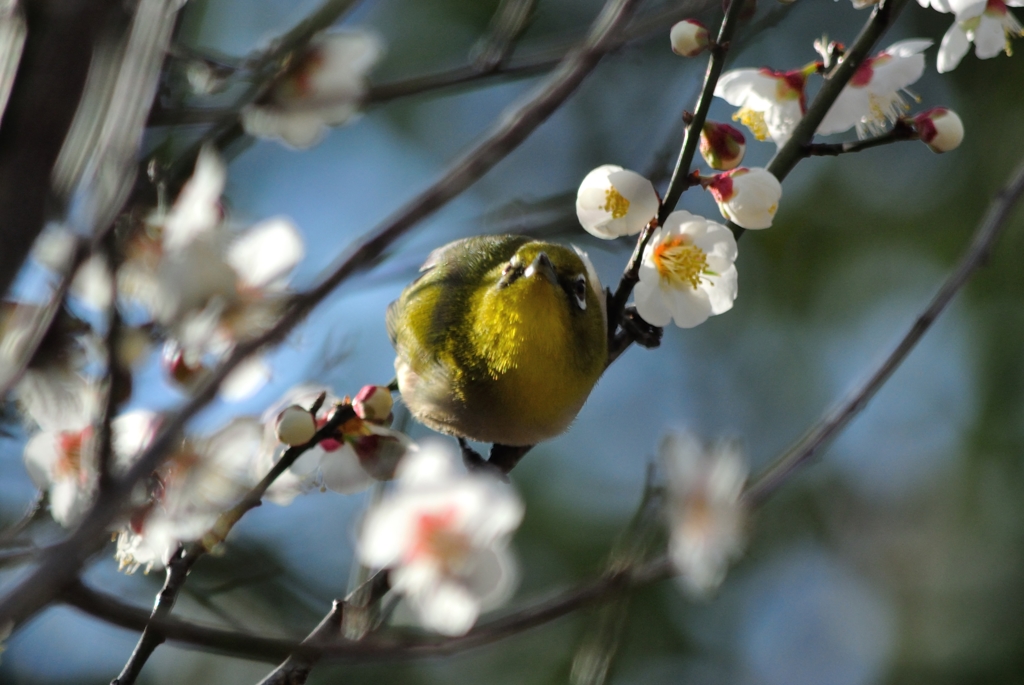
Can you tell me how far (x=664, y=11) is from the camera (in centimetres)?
196

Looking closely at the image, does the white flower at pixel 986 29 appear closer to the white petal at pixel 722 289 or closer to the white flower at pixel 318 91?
the white petal at pixel 722 289

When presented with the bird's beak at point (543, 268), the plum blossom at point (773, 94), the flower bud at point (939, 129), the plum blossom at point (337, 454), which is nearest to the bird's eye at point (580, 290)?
the bird's beak at point (543, 268)

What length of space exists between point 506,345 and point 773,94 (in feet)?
3.39

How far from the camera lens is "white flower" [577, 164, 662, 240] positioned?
2.05 m

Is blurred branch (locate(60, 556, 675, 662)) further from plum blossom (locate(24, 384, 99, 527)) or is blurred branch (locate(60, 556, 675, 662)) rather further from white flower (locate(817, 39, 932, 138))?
white flower (locate(817, 39, 932, 138))

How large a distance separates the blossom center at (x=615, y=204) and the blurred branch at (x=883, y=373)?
0.62 metres

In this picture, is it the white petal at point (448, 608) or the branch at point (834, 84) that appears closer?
the white petal at point (448, 608)

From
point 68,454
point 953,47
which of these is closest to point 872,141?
point 953,47

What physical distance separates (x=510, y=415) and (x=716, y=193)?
105 centimetres

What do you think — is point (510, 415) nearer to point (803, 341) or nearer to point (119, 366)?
point (119, 366)

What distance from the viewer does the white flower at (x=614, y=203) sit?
6.72 ft

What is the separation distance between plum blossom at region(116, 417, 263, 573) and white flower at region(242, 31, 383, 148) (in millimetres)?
561

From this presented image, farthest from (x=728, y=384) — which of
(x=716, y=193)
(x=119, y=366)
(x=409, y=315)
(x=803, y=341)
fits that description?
(x=119, y=366)

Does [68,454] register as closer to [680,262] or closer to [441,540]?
[441,540]
